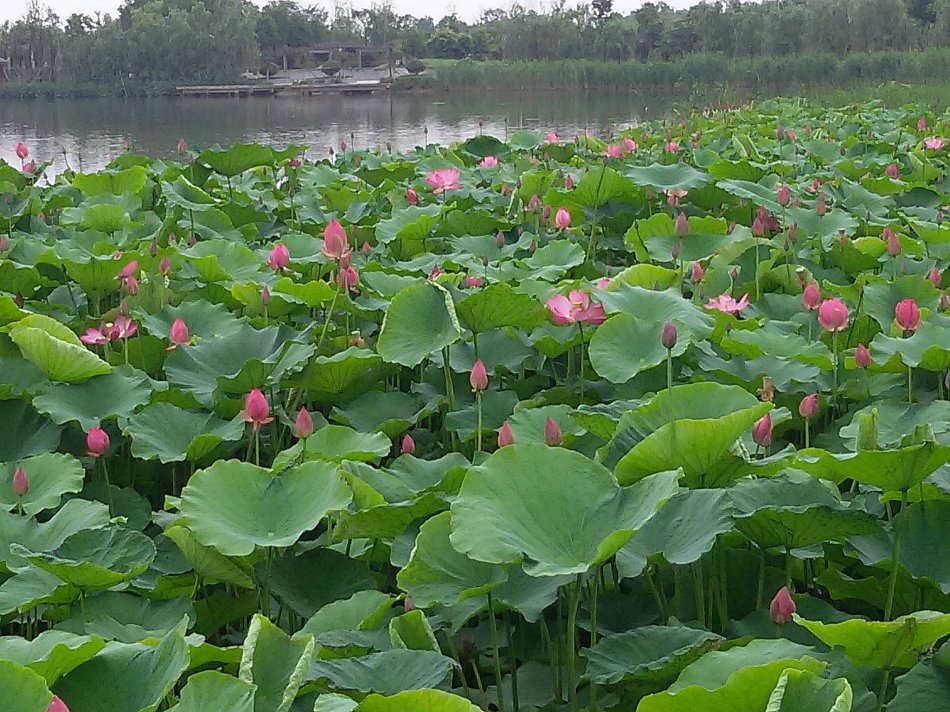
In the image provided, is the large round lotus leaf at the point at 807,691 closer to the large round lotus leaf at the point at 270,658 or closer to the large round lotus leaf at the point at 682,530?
the large round lotus leaf at the point at 682,530

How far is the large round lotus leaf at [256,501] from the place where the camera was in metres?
1.05

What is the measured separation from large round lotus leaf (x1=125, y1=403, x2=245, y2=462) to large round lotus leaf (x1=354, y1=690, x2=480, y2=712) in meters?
0.72

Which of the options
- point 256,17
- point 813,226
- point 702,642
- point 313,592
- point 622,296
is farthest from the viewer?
point 256,17

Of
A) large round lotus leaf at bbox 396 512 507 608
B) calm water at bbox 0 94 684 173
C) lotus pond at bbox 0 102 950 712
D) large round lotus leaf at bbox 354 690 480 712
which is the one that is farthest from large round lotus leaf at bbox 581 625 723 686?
calm water at bbox 0 94 684 173

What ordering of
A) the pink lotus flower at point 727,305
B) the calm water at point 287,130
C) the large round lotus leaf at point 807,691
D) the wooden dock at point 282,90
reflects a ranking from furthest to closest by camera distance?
the wooden dock at point 282,90 → the calm water at point 287,130 → the pink lotus flower at point 727,305 → the large round lotus leaf at point 807,691

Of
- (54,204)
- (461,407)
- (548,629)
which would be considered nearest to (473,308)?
(461,407)

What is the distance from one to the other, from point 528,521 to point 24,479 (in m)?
0.65

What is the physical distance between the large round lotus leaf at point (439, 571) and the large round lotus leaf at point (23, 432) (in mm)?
762

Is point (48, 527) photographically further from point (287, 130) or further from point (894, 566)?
point (287, 130)

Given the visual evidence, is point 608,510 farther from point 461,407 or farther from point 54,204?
point 54,204

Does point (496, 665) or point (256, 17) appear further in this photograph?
point (256, 17)

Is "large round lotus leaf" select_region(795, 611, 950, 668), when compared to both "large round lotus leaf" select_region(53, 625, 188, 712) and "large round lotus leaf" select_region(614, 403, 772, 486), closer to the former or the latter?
"large round lotus leaf" select_region(614, 403, 772, 486)

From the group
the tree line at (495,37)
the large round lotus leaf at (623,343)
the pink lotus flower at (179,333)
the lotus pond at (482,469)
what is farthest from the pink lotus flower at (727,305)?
the tree line at (495,37)

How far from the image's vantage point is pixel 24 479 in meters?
1.22
